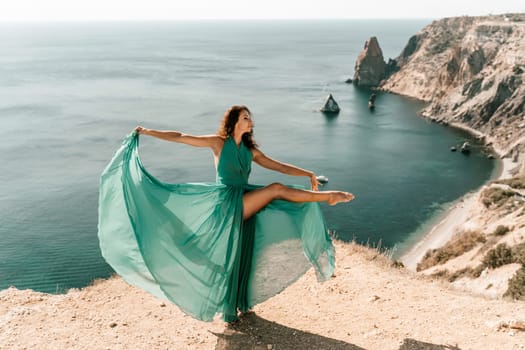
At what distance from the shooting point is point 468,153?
59.6 meters

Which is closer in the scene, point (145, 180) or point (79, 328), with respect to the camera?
point (145, 180)

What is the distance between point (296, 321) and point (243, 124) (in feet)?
10.3

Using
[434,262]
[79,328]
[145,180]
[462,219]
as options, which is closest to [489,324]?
[145,180]

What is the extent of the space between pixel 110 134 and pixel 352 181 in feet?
105

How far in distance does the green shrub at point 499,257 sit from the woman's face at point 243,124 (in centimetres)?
1195

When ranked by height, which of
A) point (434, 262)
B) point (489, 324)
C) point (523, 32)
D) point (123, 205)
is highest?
point (523, 32)

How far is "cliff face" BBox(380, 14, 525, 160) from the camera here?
208ft

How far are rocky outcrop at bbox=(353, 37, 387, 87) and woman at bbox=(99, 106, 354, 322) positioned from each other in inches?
4204

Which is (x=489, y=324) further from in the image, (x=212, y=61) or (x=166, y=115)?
(x=212, y=61)

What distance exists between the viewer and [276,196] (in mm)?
6633

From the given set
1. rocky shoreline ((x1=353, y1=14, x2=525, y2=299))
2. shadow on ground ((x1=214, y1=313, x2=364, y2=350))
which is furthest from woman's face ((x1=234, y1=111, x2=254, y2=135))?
rocky shoreline ((x1=353, y1=14, x2=525, y2=299))

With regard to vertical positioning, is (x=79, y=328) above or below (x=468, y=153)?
above

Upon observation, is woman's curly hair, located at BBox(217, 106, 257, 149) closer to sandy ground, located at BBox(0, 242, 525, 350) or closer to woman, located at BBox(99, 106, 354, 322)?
woman, located at BBox(99, 106, 354, 322)

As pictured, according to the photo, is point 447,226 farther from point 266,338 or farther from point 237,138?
point 237,138
